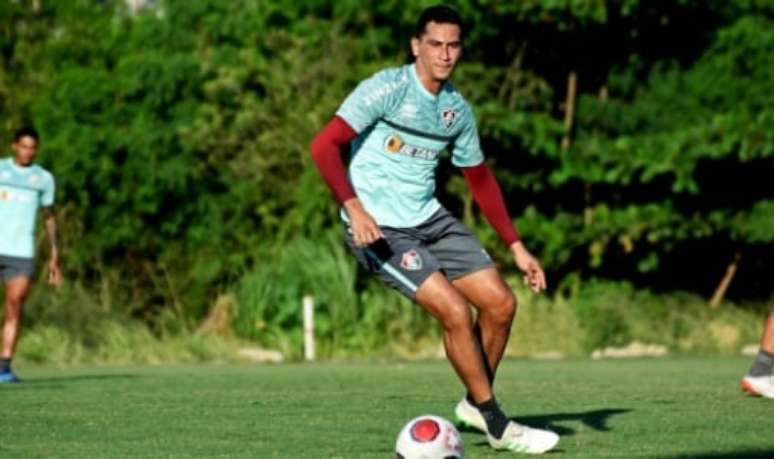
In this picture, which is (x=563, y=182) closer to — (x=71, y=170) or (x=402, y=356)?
(x=402, y=356)

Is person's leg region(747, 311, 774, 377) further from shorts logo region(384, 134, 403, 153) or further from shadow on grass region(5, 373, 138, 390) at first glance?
shadow on grass region(5, 373, 138, 390)

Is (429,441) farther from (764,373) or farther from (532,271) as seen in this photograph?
(764,373)

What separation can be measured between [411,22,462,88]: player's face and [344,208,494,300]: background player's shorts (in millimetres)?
776

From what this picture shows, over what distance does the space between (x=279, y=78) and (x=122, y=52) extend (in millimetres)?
3703

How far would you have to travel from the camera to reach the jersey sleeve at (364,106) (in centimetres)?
944

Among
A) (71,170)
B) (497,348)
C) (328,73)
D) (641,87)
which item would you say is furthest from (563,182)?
(497,348)

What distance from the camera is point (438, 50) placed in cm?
955

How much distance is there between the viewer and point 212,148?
2953cm

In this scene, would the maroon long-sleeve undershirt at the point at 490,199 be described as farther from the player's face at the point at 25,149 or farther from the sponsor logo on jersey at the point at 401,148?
the player's face at the point at 25,149

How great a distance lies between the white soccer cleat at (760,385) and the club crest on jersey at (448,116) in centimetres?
432

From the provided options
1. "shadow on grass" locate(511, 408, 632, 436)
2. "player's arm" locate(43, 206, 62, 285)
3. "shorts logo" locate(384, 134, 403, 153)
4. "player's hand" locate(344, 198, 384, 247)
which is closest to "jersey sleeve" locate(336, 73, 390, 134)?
"shorts logo" locate(384, 134, 403, 153)

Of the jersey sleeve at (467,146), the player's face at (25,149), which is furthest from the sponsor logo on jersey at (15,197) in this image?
the jersey sleeve at (467,146)

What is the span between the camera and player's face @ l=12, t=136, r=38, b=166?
16828 mm

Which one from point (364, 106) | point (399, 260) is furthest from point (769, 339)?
point (364, 106)
